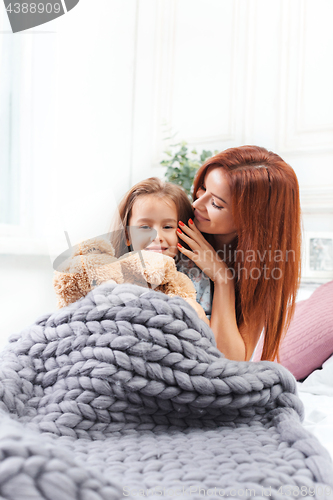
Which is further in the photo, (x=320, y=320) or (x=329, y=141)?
(x=329, y=141)

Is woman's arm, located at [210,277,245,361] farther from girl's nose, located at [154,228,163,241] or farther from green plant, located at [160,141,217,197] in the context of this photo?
green plant, located at [160,141,217,197]

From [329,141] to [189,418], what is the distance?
115 centimetres

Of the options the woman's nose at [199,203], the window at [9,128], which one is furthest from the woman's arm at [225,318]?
the window at [9,128]

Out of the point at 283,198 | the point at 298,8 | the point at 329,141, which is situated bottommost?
the point at 283,198

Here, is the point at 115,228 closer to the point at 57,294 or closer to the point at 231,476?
the point at 57,294

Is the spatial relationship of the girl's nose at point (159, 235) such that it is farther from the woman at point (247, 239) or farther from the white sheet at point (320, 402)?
the white sheet at point (320, 402)

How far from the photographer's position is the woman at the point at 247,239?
0.50 m

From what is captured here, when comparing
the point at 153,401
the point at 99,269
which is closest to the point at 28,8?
the point at 99,269

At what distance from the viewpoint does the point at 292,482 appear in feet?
0.82

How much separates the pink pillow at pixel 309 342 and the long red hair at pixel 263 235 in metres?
0.32

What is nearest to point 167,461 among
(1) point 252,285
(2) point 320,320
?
(1) point 252,285

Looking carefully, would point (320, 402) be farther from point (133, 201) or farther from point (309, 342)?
point (133, 201)

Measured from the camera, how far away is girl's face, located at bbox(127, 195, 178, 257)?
358 millimetres

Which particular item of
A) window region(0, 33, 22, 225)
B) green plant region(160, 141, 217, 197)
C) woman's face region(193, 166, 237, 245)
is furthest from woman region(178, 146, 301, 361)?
green plant region(160, 141, 217, 197)
